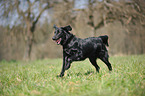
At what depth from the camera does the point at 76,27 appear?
1149cm

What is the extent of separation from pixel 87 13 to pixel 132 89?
956cm

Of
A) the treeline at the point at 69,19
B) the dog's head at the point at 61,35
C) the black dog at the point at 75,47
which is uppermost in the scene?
the treeline at the point at 69,19

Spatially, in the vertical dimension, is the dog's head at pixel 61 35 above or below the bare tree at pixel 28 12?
below

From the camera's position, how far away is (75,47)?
10.6 feet

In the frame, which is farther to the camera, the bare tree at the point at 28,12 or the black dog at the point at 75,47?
the bare tree at the point at 28,12

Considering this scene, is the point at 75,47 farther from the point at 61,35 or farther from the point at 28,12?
the point at 28,12

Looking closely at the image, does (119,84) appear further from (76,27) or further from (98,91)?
(76,27)

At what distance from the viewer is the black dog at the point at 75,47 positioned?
3.16 m

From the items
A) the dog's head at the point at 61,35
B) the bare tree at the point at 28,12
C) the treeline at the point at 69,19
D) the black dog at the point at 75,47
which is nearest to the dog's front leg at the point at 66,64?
the black dog at the point at 75,47

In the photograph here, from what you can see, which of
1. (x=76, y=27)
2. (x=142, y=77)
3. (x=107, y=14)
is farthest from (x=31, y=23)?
(x=142, y=77)

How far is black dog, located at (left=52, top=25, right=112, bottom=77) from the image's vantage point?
3160 millimetres

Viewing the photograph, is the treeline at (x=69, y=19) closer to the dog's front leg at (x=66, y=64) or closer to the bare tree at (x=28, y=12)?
the bare tree at (x=28, y=12)

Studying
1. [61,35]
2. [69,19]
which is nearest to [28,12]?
[69,19]

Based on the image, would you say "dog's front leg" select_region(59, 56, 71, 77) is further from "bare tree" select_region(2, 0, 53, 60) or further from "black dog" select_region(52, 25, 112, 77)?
"bare tree" select_region(2, 0, 53, 60)
